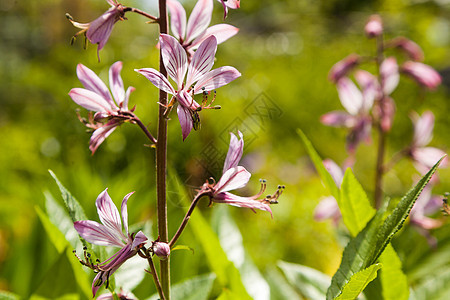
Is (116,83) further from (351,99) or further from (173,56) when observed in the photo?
(351,99)

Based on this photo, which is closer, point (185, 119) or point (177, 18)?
point (185, 119)

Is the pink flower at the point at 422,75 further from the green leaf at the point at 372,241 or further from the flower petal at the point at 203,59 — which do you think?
the flower petal at the point at 203,59

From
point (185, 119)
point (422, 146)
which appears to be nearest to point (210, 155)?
point (185, 119)

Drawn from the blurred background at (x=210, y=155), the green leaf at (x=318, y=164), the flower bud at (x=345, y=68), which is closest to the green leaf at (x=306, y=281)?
the blurred background at (x=210, y=155)

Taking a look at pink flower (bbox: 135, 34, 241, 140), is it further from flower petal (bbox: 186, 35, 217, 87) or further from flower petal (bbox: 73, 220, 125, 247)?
flower petal (bbox: 73, 220, 125, 247)

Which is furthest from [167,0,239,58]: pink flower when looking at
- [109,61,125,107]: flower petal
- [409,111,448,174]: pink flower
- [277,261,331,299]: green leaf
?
[409,111,448,174]: pink flower
